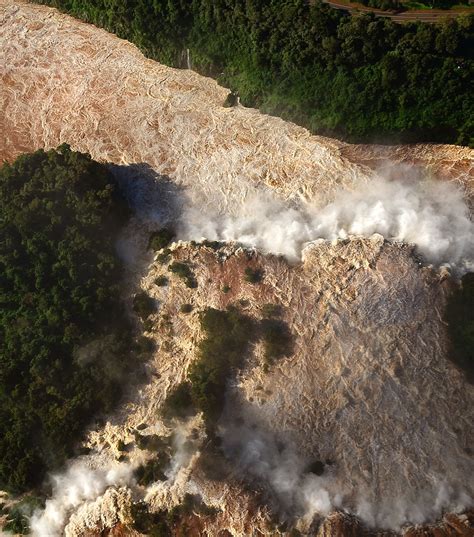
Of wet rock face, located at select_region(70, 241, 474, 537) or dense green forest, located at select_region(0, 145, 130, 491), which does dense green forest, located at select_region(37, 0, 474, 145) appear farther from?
dense green forest, located at select_region(0, 145, 130, 491)

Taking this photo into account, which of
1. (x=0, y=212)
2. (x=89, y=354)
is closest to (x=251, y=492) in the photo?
(x=89, y=354)

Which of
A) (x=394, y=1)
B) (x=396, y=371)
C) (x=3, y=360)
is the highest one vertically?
(x=394, y=1)

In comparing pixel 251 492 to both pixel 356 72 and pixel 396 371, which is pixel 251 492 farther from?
pixel 356 72

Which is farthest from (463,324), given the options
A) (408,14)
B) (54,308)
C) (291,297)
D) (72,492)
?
(408,14)

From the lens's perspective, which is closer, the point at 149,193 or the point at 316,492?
the point at 316,492

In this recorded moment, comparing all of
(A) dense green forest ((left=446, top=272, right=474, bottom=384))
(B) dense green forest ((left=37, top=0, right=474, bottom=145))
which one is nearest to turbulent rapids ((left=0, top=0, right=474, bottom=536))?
(A) dense green forest ((left=446, top=272, right=474, bottom=384))

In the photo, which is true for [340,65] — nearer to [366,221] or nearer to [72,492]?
[366,221]
